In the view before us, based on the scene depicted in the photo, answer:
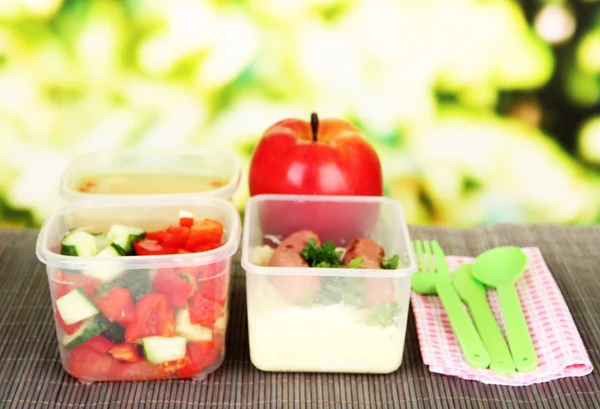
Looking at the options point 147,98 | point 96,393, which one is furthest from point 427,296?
point 147,98

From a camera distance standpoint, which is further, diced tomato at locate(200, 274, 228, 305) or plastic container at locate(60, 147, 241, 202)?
plastic container at locate(60, 147, 241, 202)

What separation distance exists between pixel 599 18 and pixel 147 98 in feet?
3.19

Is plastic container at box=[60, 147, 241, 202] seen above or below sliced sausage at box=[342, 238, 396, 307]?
below

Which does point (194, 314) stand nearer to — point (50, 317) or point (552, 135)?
point (50, 317)

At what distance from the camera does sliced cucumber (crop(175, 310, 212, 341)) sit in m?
0.81

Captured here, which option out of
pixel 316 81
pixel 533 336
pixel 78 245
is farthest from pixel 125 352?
pixel 316 81

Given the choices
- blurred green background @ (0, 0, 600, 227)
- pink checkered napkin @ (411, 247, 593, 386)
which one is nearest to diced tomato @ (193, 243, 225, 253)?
pink checkered napkin @ (411, 247, 593, 386)

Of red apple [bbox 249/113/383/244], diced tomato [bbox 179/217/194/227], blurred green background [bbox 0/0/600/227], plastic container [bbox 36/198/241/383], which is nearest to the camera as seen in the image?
plastic container [bbox 36/198/241/383]

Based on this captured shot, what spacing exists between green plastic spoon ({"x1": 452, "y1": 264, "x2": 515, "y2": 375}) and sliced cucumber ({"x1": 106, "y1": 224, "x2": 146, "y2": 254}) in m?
0.44

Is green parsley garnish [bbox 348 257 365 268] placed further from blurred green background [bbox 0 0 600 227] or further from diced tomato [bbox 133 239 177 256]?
blurred green background [bbox 0 0 600 227]

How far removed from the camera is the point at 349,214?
102 cm

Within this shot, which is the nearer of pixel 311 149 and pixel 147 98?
pixel 311 149

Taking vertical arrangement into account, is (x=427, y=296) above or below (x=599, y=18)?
below

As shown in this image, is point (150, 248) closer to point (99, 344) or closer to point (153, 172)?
point (99, 344)
